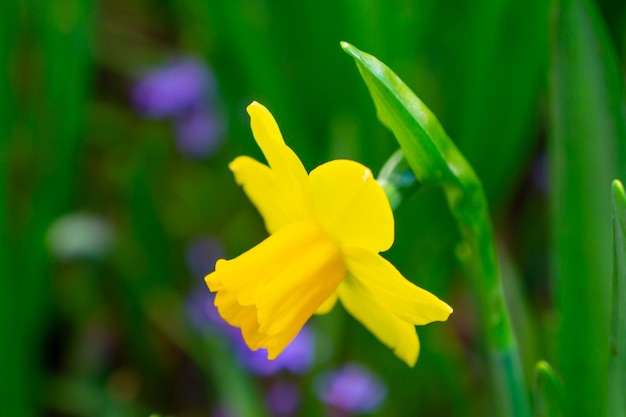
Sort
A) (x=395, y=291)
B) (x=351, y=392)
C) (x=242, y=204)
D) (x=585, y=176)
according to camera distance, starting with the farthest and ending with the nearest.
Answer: (x=242, y=204), (x=351, y=392), (x=585, y=176), (x=395, y=291)

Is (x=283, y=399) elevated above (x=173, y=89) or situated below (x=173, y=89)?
below

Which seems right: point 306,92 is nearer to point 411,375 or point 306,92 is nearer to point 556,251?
point 411,375

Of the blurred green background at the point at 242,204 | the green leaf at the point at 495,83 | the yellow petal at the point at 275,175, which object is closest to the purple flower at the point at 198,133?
the blurred green background at the point at 242,204

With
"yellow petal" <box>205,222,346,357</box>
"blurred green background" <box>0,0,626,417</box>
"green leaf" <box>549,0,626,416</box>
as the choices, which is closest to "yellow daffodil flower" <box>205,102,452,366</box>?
"yellow petal" <box>205,222,346,357</box>

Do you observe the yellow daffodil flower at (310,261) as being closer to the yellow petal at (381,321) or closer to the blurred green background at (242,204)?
the yellow petal at (381,321)

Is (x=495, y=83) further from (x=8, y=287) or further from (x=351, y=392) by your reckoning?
(x=8, y=287)

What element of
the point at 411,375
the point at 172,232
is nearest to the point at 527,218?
the point at 411,375

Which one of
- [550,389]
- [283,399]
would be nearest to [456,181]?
[550,389]
